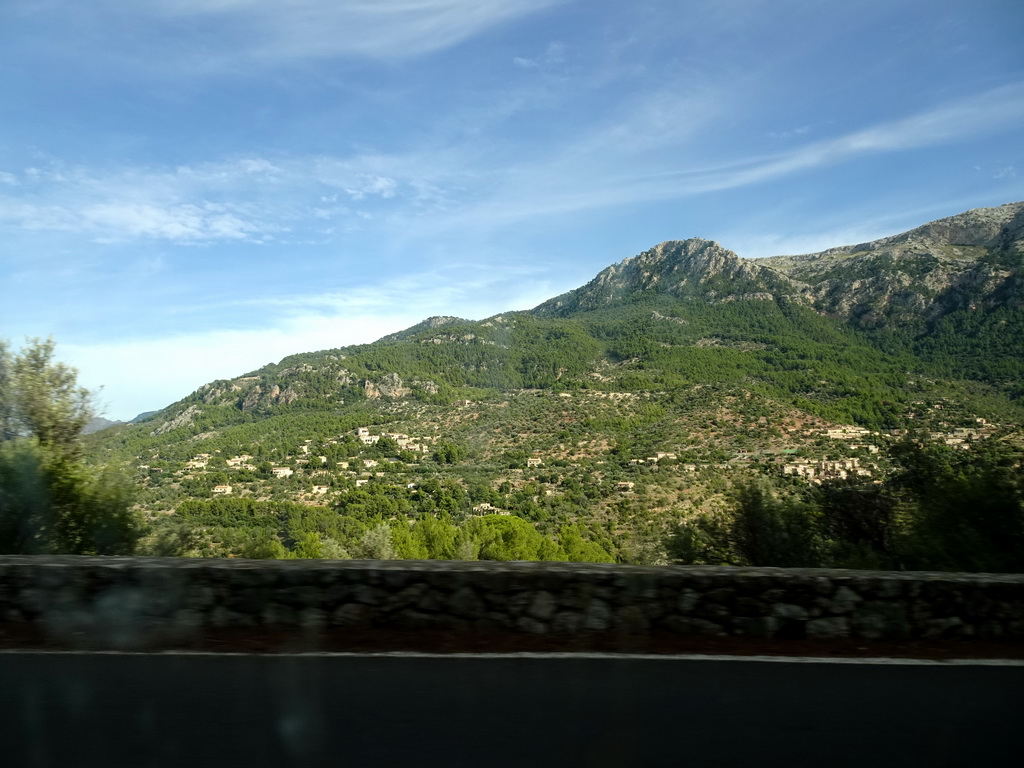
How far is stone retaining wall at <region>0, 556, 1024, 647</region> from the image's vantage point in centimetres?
579

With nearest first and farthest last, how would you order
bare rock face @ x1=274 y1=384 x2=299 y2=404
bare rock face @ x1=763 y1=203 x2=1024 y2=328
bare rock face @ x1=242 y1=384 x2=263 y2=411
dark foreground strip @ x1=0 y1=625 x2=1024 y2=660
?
dark foreground strip @ x1=0 y1=625 x2=1024 y2=660 < bare rock face @ x1=763 y1=203 x2=1024 y2=328 < bare rock face @ x1=242 y1=384 x2=263 y2=411 < bare rock face @ x1=274 y1=384 x2=299 y2=404

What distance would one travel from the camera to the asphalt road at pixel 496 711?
3.54 m

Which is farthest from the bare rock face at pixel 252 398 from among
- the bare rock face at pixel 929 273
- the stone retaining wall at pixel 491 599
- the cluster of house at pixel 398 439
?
the stone retaining wall at pixel 491 599

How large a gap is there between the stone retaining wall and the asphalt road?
29.9 inches

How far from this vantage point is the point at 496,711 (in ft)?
13.5

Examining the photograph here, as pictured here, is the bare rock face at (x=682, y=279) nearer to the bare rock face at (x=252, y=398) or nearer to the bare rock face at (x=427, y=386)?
the bare rock face at (x=427, y=386)

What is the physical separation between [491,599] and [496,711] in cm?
198

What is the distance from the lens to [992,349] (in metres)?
57.8

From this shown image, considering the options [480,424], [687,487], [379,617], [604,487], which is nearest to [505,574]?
[379,617]

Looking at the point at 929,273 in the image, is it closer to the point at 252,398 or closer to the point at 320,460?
the point at 320,460

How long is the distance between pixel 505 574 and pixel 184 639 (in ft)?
9.00

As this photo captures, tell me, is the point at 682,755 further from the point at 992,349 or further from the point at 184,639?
the point at 992,349

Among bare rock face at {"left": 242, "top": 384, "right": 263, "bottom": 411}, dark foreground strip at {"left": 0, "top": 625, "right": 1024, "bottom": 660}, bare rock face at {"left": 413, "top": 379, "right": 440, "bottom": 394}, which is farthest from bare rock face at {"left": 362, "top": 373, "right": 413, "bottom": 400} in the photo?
dark foreground strip at {"left": 0, "top": 625, "right": 1024, "bottom": 660}

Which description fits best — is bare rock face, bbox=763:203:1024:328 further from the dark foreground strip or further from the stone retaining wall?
the dark foreground strip
